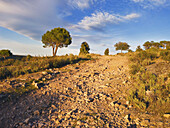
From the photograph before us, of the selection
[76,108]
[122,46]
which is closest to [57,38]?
[122,46]

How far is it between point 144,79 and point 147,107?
1.91m

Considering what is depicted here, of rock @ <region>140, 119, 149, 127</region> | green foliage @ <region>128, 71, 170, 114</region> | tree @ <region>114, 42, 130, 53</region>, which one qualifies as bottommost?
rock @ <region>140, 119, 149, 127</region>

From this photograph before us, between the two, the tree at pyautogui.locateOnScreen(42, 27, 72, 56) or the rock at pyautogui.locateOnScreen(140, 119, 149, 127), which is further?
the tree at pyautogui.locateOnScreen(42, 27, 72, 56)

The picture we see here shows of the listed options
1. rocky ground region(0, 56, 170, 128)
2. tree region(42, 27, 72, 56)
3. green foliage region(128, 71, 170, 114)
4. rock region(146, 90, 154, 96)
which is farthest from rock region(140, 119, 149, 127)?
tree region(42, 27, 72, 56)

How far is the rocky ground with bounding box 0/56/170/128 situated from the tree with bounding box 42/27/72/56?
3210 centimetres

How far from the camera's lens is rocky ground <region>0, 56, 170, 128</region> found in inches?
131

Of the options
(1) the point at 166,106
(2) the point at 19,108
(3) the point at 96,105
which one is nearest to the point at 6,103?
(2) the point at 19,108

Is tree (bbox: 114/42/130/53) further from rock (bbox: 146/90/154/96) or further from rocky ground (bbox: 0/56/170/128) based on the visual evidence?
rock (bbox: 146/90/154/96)

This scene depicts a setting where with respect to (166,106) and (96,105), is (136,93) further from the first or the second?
(96,105)

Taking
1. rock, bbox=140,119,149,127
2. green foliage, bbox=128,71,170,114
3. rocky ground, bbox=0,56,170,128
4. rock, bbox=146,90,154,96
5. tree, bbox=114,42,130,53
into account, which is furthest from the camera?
tree, bbox=114,42,130,53

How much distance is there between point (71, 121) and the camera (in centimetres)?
337

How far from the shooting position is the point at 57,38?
36562mm

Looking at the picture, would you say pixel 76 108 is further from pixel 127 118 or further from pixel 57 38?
pixel 57 38

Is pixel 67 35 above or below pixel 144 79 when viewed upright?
above
